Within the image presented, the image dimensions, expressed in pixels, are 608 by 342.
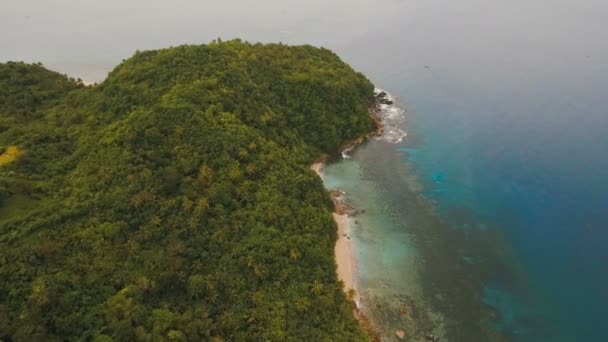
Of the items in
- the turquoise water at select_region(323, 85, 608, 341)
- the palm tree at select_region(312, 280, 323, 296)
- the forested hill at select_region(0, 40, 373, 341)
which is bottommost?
the turquoise water at select_region(323, 85, 608, 341)

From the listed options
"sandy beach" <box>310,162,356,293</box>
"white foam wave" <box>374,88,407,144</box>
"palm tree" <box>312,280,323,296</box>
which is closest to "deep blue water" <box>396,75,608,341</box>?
"white foam wave" <box>374,88,407,144</box>

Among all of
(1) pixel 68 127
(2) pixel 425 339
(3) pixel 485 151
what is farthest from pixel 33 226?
(3) pixel 485 151

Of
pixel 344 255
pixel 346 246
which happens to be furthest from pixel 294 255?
pixel 346 246

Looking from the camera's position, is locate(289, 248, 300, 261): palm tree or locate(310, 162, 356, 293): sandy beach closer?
locate(289, 248, 300, 261): palm tree

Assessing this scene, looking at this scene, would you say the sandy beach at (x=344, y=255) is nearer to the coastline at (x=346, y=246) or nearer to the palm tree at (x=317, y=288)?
the coastline at (x=346, y=246)

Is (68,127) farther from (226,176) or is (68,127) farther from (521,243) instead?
(521,243)

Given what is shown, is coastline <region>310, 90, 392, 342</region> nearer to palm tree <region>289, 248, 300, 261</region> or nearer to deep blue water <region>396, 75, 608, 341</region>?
palm tree <region>289, 248, 300, 261</region>
